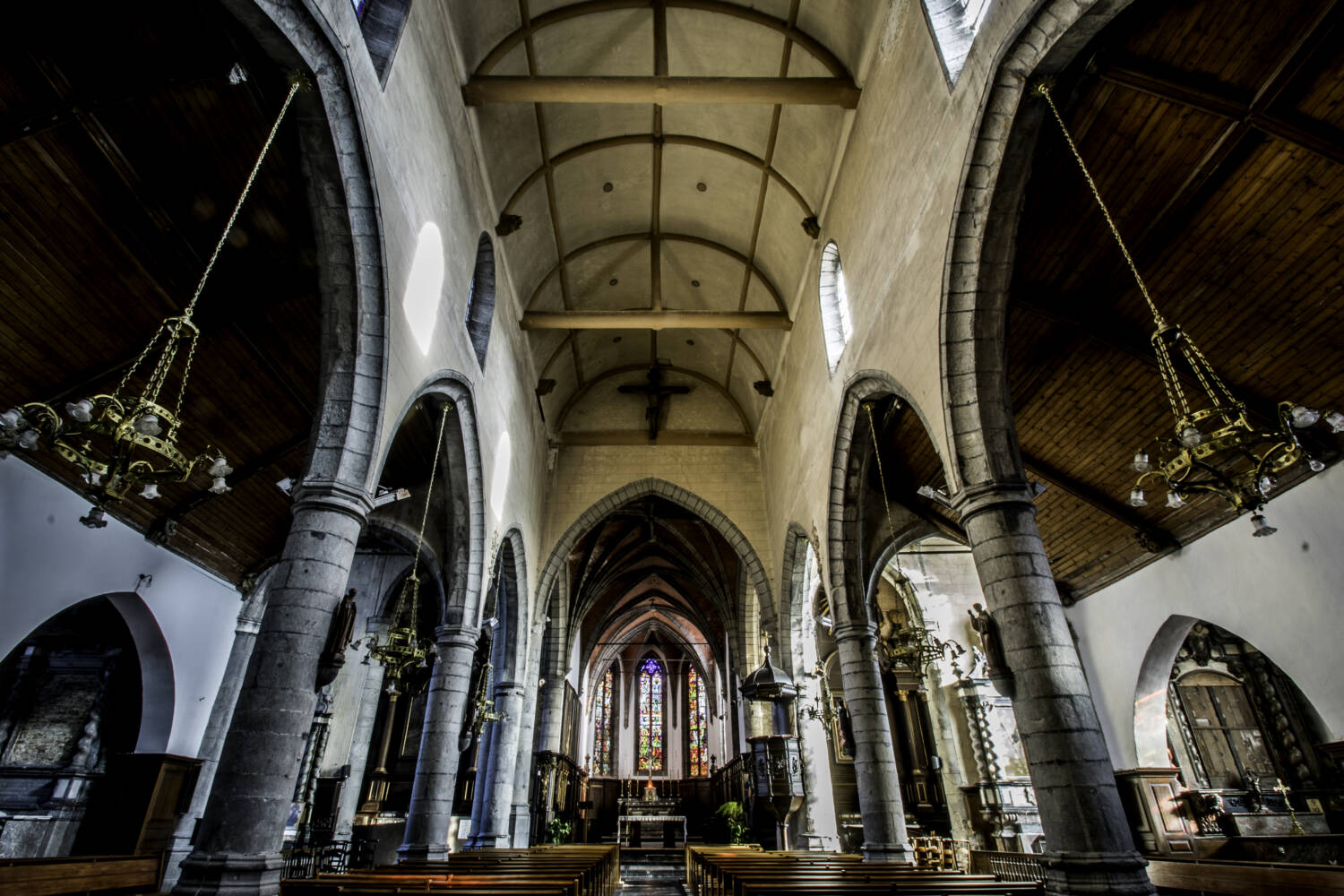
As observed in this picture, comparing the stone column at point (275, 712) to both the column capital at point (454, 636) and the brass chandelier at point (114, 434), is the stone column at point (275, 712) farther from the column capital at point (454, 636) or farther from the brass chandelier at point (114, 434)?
the column capital at point (454, 636)

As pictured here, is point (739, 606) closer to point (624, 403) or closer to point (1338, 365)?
point (624, 403)

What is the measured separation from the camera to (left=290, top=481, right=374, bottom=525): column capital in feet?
19.6

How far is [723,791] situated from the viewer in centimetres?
2544

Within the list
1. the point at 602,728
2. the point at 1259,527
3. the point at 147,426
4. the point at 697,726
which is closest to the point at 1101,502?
the point at 1259,527

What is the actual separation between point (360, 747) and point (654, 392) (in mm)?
10506

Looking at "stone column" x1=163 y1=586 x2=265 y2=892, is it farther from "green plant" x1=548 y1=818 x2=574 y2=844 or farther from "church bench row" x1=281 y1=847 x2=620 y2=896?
"green plant" x1=548 y1=818 x2=574 y2=844

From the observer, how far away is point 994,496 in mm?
6078

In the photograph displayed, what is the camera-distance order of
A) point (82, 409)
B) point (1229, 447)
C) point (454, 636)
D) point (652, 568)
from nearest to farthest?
point (82, 409) → point (1229, 447) → point (454, 636) → point (652, 568)

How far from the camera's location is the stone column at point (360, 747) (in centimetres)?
1465

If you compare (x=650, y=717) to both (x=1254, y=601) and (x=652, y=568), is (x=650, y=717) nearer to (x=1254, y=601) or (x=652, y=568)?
(x=652, y=568)

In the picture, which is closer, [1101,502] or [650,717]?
[1101,502]

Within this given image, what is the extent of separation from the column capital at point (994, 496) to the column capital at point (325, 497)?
543 cm

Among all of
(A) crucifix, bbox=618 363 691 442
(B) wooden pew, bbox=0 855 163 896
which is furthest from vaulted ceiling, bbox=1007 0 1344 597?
(B) wooden pew, bbox=0 855 163 896

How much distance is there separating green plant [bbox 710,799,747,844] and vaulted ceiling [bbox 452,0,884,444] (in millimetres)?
9604
